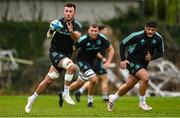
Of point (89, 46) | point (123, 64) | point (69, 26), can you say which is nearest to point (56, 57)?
point (69, 26)

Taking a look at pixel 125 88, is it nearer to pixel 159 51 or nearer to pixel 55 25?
pixel 159 51

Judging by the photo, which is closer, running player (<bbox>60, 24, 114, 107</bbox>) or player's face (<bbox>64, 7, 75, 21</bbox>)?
player's face (<bbox>64, 7, 75, 21</bbox>)

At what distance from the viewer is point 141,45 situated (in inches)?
749

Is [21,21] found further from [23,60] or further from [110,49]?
[110,49]

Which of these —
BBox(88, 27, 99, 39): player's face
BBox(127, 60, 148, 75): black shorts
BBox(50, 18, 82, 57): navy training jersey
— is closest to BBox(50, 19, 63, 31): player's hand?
BBox(50, 18, 82, 57): navy training jersey

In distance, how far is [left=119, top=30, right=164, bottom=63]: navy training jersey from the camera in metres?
18.8

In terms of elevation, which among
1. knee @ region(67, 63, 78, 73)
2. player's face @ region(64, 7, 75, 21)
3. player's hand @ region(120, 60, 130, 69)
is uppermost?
player's face @ region(64, 7, 75, 21)

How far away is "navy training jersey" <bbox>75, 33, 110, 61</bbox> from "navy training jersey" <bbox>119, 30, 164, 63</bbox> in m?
3.06

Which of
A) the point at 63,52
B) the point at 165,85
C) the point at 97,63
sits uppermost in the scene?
the point at 63,52

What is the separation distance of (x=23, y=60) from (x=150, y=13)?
10.7m

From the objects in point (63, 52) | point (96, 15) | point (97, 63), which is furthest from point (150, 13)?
point (63, 52)

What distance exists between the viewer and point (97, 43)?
22594 mm

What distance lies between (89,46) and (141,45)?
378cm

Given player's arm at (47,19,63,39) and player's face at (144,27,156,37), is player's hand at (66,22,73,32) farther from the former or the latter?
player's face at (144,27,156,37)
